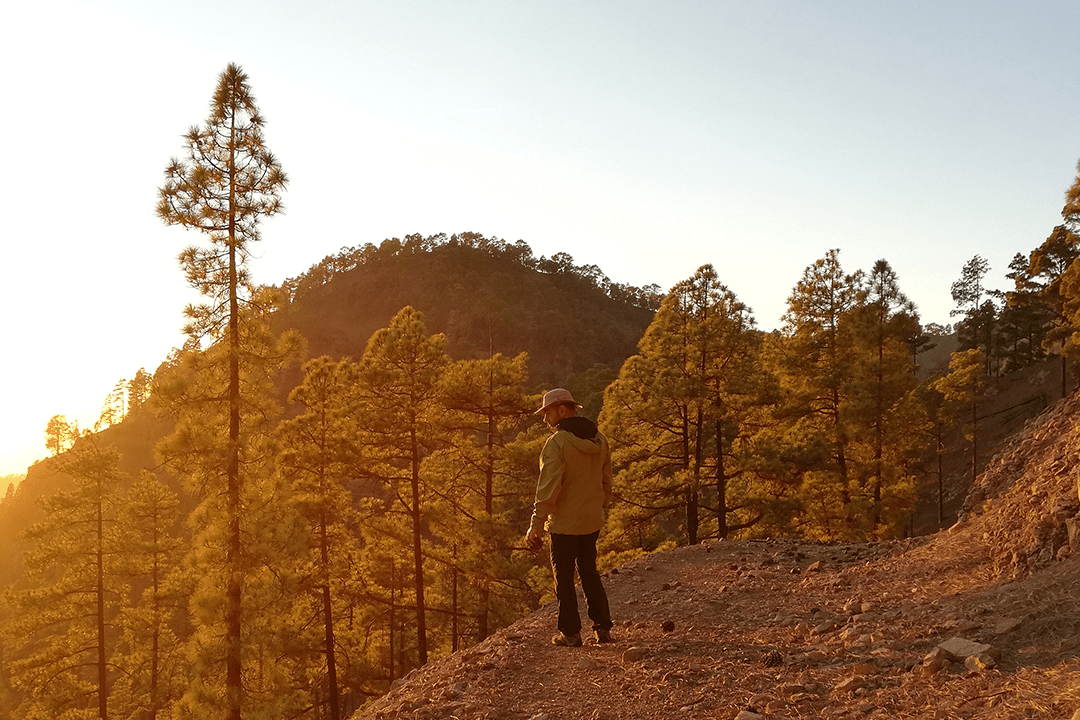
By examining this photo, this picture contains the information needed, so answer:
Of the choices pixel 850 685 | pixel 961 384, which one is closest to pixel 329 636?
pixel 850 685

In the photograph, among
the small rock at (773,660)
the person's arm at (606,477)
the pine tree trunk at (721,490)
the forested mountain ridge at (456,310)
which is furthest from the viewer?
the forested mountain ridge at (456,310)

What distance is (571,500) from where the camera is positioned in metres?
5.93

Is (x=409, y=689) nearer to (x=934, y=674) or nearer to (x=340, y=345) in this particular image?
(x=934, y=674)

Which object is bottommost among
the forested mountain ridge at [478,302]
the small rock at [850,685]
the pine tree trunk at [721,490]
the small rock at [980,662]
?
the pine tree trunk at [721,490]

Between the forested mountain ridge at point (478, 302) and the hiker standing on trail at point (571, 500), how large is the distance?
258ft

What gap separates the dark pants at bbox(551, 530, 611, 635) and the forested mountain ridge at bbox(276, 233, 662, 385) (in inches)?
3093

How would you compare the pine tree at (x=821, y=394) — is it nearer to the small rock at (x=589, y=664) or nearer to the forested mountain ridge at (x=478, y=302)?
the small rock at (x=589, y=664)

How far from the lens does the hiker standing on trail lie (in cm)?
584

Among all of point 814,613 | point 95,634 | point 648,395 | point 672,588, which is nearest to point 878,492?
point 648,395

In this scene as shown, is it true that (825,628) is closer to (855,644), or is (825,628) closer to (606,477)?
(855,644)

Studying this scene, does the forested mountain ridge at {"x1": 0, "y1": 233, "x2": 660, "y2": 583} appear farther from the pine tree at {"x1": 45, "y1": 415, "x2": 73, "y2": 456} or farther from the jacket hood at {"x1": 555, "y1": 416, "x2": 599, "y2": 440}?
the jacket hood at {"x1": 555, "y1": 416, "x2": 599, "y2": 440}

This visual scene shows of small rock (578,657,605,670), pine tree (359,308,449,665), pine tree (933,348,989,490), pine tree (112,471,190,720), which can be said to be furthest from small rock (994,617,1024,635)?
pine tree (933,348,989,490)

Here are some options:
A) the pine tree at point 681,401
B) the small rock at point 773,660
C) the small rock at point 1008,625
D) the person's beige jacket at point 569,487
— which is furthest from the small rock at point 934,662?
the pine tree at point 681,401

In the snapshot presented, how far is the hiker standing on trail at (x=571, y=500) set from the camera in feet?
19.1
